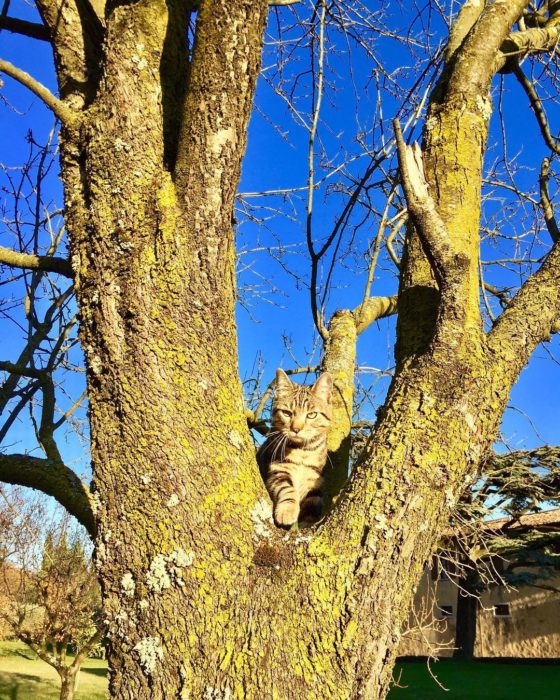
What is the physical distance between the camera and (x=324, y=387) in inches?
141

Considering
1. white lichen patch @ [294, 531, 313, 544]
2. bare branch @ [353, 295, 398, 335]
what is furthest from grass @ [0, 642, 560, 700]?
white lichen patch @ [294, 531, 313, 544]

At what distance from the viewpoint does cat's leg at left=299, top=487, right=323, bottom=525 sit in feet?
10.9

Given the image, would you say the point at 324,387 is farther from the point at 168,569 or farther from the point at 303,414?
the point at 168,569

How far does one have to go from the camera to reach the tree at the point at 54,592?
445 inches

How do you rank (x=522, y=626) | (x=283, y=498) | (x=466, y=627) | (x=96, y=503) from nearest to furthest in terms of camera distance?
(x=96, y=503) → (x=283, y=498) → (x=522, y=626) → (x=466, y=627)

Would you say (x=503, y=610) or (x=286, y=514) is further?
(x=503, y=610)

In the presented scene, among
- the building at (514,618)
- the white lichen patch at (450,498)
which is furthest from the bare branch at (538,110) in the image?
the building at (514,618)

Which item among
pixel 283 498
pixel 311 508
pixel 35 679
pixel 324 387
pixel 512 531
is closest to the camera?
pixel 283 498

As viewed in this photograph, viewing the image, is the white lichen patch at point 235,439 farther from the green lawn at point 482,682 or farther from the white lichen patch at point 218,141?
the green lawn at point 482,682

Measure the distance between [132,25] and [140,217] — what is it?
692mm

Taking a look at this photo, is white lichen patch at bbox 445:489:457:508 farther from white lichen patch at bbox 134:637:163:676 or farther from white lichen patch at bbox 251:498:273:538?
white lichen patch at bbox 134:637:163:676

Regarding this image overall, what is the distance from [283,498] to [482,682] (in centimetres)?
1244

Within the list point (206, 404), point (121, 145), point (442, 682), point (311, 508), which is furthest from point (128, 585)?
point (442, 682)

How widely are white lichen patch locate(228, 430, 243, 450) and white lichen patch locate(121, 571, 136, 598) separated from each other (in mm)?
428
